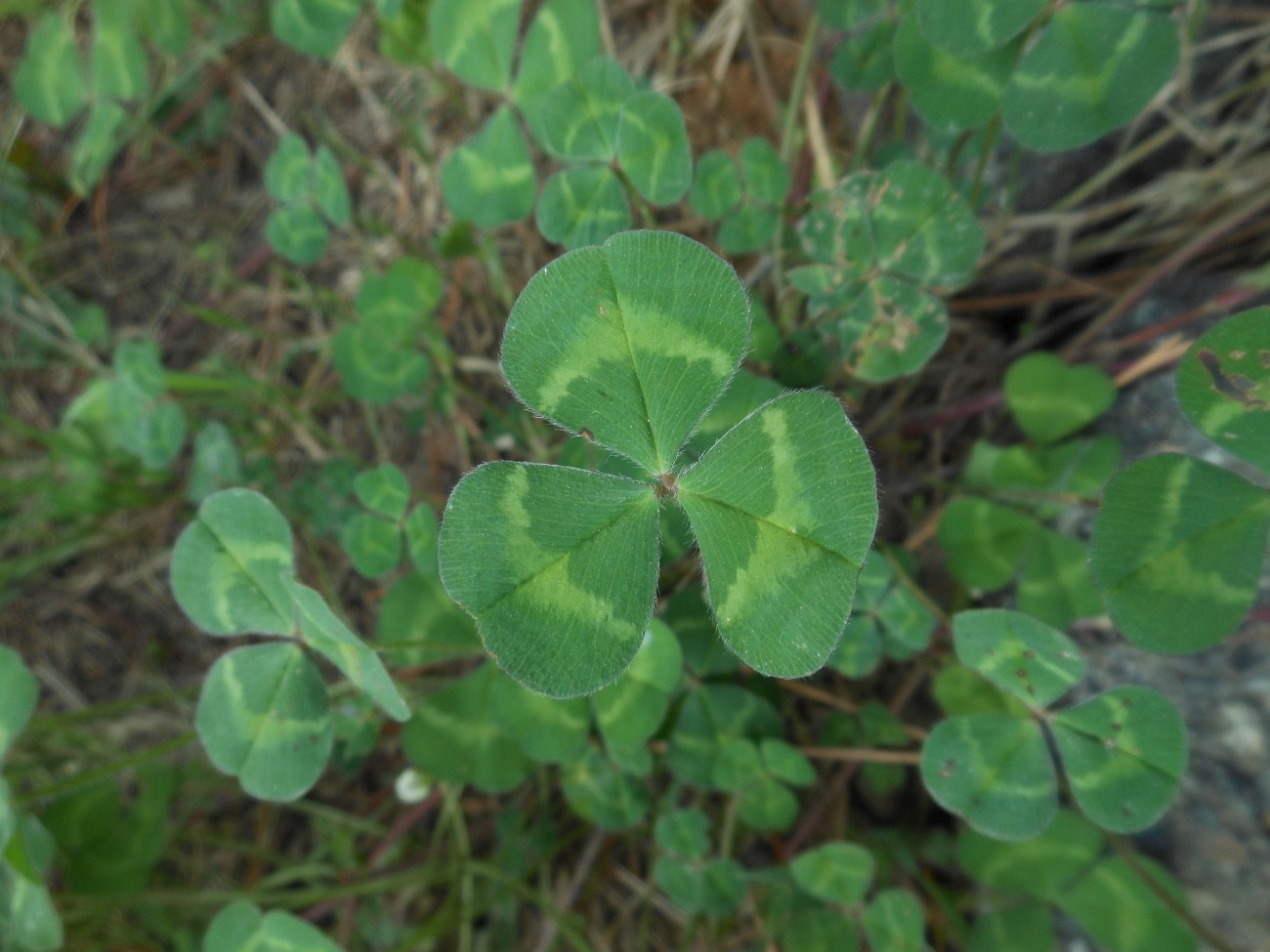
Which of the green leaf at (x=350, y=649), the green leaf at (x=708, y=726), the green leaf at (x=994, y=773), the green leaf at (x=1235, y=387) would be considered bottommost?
the green leaf at (x=708, y=726)

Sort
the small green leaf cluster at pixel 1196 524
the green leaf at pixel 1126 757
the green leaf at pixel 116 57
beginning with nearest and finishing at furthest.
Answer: the small green leaf cluster at pixel 1196 524 → the green leaf at pixel 1126 757 → the green leaf at pixel 116 57

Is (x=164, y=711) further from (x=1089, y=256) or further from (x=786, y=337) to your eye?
(x=1089, y=256)

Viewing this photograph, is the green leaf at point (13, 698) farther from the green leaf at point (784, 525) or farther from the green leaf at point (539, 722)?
the green leaf at point (784, 525)

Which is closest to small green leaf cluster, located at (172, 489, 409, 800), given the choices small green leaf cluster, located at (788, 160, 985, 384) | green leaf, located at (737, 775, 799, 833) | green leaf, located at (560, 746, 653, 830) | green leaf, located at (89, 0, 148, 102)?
green leaf, located at (560, 746, 653, 830)

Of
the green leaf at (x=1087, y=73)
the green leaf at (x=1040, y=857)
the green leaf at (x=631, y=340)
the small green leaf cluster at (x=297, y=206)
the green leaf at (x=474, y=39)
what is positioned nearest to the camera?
the green leaf at (x=631, y=340)

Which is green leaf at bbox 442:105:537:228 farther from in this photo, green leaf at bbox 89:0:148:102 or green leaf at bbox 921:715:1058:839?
green leaf at bbox 921:715:1058:839

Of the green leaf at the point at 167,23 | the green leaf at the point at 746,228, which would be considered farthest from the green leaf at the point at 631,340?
the green leaf at the point at 167,23

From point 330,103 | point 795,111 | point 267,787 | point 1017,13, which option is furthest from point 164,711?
point 1017,13
